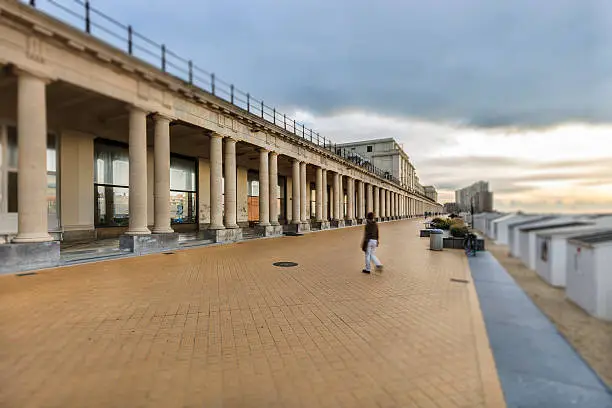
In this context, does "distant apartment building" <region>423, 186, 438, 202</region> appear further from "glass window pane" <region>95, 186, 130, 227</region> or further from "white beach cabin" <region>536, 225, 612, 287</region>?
"white beach cabin" <region>536, 225, 612, 287</region>

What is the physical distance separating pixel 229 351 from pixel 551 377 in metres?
3.68

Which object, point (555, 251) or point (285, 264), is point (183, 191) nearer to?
point (285, 264)

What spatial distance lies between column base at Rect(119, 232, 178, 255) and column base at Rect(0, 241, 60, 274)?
3.21 meters

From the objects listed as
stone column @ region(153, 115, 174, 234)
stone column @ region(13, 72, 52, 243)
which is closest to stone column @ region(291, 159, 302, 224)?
stone column @ region(153, 115, 174, 234)

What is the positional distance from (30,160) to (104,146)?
10098 millimetres

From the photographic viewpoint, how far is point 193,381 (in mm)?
3385

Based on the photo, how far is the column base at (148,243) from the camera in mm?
13609

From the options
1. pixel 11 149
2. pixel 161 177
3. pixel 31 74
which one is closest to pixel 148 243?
pixel 161 177

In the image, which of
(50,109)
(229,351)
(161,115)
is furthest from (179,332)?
(50,109)

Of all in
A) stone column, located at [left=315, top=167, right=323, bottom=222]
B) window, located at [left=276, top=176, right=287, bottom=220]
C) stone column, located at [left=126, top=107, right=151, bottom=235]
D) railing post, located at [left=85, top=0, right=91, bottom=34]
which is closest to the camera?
railing post, located at [left=85, top=0, right=91, bottom=34]

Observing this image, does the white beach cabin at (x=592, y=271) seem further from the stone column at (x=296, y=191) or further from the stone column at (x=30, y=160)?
the stone column at (x=296, y=191)

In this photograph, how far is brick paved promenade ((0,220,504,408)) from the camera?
3150 millimetres

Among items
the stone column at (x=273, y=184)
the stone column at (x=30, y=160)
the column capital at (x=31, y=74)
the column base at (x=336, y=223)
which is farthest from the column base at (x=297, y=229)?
the column capital at (x=31, y=74)

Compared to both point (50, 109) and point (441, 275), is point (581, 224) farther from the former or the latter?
point (50, 109)
